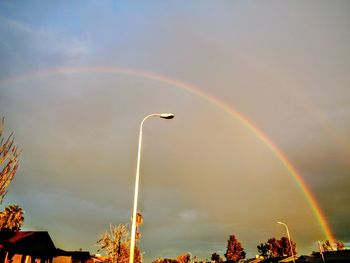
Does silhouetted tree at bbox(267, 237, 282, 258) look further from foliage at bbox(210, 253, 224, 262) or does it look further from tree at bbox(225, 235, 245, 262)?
foliage at bbox(210, 253, 224, 262)

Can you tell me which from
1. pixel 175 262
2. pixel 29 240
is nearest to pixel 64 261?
pixel 29 240

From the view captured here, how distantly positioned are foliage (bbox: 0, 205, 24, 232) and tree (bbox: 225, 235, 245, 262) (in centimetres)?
9239

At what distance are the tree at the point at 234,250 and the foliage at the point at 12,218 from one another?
92387 mm

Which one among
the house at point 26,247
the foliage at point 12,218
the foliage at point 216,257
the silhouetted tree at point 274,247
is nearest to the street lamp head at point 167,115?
the house at point 26,247

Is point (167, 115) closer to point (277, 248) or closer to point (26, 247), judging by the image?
point (26, 247)

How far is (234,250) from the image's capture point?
5182 inches

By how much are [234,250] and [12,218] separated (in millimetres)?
97338

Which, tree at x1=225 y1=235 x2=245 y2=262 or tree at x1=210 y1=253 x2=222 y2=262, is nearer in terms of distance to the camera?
tree at x1=225 y1=235 x2=245 y2=262

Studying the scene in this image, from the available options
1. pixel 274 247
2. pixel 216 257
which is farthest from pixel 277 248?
pixel 216 257

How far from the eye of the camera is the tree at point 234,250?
130 m

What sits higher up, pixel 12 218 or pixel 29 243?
pixel 12 218

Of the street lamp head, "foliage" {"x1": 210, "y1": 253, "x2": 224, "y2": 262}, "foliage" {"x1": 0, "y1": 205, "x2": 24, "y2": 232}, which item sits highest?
"foliage" {"x1": 0, "y1": 205, "x2": 24, "y2": 232}

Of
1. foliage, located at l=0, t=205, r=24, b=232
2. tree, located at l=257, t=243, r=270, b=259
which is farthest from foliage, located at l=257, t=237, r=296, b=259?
foliage, located at l=0, t=205, r=24, b=232

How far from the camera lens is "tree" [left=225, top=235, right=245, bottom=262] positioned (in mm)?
130250
